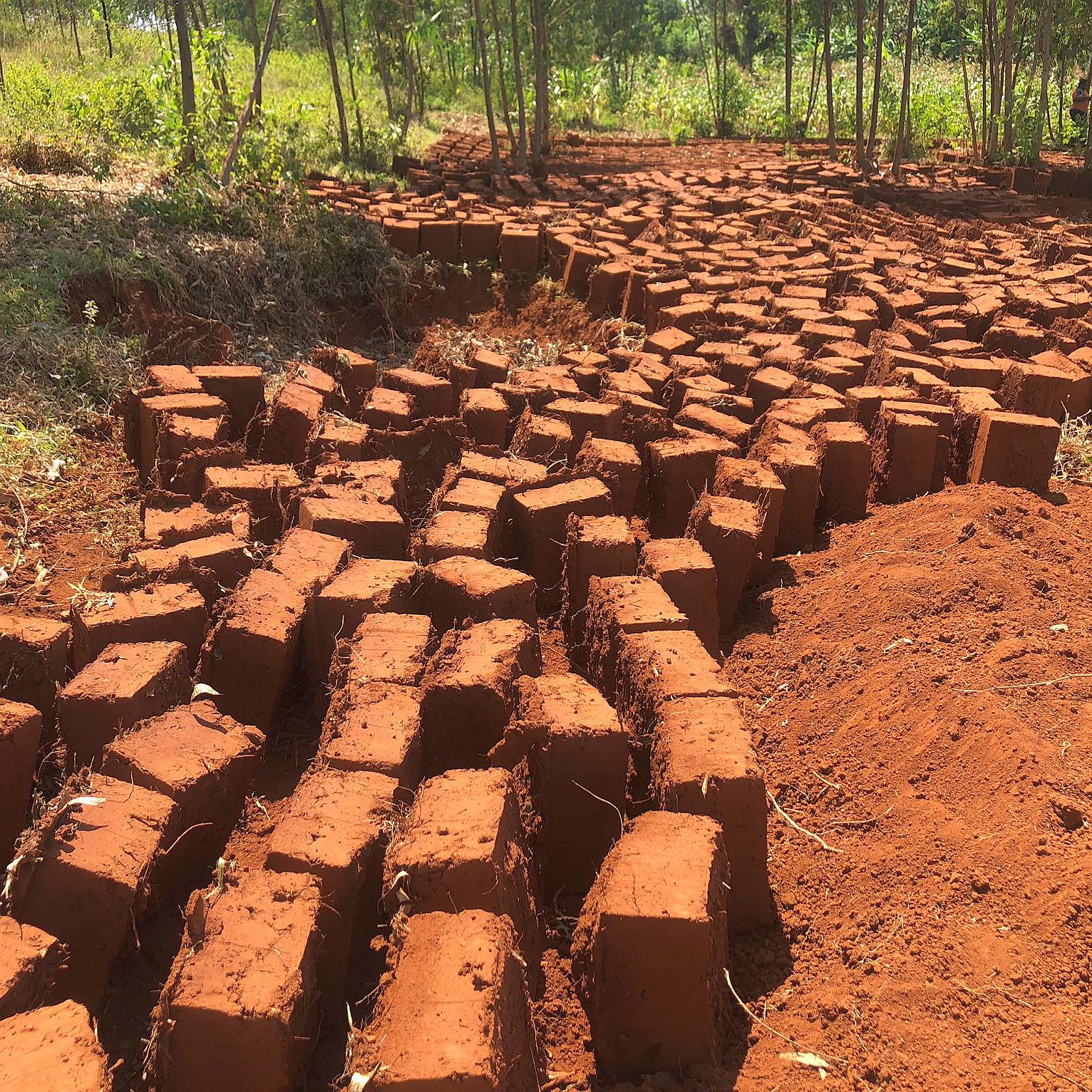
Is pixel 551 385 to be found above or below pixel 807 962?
above

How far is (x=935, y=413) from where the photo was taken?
5090mm

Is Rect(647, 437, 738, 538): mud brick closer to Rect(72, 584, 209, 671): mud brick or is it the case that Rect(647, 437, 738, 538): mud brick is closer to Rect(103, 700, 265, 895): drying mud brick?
Rect(72, 584, 209, 671): mud brick

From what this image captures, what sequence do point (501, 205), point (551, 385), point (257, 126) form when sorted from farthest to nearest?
point (501, 205) < point (257, 126) < point (551, 385)

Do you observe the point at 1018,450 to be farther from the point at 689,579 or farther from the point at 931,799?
the point at 931,799

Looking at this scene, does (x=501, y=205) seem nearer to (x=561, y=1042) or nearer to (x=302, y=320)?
(x=302, y=320)

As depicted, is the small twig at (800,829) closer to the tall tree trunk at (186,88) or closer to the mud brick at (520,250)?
the mud brick at (520,250)

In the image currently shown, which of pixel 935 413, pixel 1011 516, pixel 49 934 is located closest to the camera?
pixel 49 934

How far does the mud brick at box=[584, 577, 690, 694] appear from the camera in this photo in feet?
11.2

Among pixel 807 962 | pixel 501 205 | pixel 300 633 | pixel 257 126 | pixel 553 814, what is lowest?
pixel 807 962

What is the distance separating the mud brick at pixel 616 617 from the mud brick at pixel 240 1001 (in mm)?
1474

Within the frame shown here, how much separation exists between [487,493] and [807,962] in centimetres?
221

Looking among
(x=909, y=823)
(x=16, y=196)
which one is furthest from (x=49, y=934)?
(x=16, y=196)

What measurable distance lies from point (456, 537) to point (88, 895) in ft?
6.04

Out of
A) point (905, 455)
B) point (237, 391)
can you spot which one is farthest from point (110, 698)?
point (905, 455)
